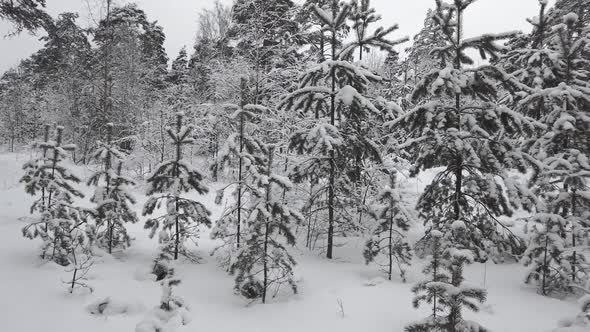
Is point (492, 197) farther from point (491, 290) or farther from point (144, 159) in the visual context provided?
point (144, 159)

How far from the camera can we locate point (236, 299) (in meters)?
6.65

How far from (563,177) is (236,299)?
23.1 feet

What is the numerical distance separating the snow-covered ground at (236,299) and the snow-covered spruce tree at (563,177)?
675 millimetres

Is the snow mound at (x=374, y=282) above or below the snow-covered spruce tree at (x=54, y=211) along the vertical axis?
below

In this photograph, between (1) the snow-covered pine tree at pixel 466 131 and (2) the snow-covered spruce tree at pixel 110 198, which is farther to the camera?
(2) the snow-covered spruce tree at pixel 110 198

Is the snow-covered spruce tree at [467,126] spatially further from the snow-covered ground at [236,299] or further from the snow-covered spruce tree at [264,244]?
the snow-covered spruce tree at [264,244]

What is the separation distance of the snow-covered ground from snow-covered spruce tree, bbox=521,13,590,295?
0.67 metres

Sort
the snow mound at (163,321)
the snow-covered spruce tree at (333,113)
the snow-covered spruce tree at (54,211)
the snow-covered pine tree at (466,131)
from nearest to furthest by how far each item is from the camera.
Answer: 1. the snow mound at (163,321)
2. the snow-covered pine tree at (466,131)
3. the snow-covered spruce tree at (54,211)
4. the snow-covered spruce tree at (333,113)

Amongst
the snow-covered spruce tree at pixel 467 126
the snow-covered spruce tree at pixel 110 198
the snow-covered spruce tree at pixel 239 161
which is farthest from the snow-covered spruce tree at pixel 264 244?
the snow-covered spruce tree at pixel 110 198

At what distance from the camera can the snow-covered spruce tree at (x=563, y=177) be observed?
21.7 ft

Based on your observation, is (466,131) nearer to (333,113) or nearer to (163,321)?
(333,113)

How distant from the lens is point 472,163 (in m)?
6.68

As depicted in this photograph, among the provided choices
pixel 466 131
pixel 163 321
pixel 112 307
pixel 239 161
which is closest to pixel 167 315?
pixel 163 321

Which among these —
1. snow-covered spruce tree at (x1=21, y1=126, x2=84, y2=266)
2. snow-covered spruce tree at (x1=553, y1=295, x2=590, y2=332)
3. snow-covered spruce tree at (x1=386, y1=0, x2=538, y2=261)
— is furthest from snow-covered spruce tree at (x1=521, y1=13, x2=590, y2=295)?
snow-covered spruce tree at (x1=21, y1=126, x2=84, y2=266)
